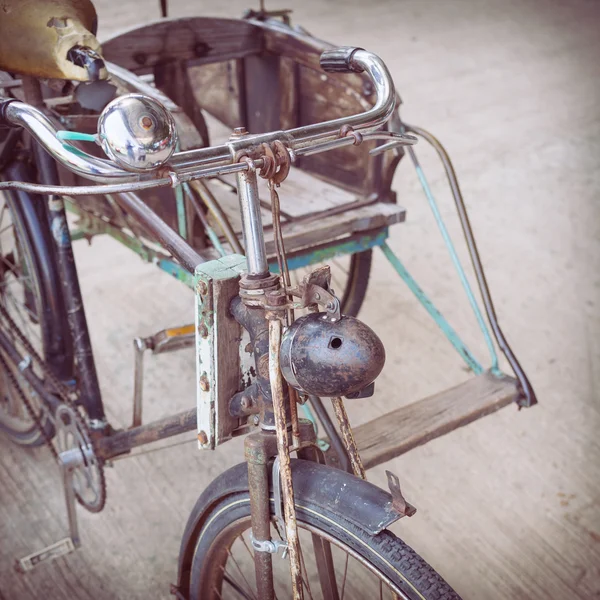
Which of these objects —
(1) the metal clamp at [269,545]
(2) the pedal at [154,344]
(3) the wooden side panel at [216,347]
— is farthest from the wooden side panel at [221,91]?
(1) the metal clamp at [269,545]

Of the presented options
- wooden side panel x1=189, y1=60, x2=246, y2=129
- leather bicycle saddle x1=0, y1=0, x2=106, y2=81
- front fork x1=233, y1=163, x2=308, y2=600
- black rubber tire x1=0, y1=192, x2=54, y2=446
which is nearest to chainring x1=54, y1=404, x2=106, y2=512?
black rubber tire x1=0, y1=192, x2=54, y2=446

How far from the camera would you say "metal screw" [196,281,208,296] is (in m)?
1.14

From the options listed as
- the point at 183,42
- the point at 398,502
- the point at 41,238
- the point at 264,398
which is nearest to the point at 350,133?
the point at 264,398

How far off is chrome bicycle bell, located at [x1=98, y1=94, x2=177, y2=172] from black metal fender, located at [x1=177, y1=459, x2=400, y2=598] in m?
0.55

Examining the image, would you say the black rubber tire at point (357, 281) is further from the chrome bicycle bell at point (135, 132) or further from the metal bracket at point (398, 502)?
the chrome bicycle bell at point (135, 132)

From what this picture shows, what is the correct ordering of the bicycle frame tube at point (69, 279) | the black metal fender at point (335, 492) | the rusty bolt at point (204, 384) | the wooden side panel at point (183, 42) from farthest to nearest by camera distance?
1. the wooden side panel at point (183, 42)
2. the bicycle frame tube at point (69, 279)
3. the rusty bolt at point (204, 384)
4. the black metal fender at point (335, 492)

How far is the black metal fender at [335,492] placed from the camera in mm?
1081

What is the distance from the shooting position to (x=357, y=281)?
2770 mm

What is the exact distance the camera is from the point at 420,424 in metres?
1.74

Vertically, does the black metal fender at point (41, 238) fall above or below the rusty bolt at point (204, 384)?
below

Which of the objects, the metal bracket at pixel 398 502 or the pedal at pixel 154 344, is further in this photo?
the pedal at pixel 154 344

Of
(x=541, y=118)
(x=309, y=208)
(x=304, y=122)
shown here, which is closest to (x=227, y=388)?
(x=309, y=208)

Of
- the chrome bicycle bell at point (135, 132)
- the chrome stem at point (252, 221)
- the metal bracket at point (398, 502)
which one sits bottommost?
the metal bracket at point (398, 502)

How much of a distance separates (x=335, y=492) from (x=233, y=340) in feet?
0.94
